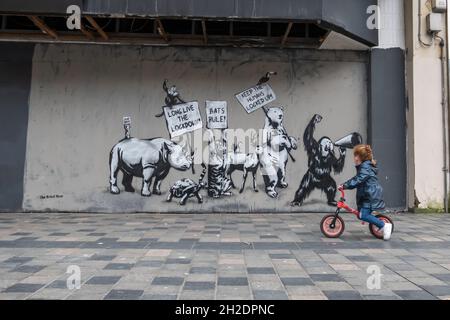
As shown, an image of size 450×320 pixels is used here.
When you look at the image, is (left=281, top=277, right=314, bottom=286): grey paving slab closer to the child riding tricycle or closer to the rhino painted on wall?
the child riding tricycle

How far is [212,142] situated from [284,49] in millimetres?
3141

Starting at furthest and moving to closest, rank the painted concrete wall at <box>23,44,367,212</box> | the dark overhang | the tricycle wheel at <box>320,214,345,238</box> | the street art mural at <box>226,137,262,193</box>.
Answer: the street art mural at <box>226,137,262,193</box>
the painted concrete wall at <box>23,44,367,212</box>
the dark overhang
the tricycle wheel at <box>320,214,345,238</box>

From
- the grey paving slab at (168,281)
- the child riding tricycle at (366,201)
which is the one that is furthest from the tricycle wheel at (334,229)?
the grey paving slab at (168,281)

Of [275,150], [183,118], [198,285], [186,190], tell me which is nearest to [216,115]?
[183,118]

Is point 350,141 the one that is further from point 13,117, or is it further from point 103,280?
point 13,117

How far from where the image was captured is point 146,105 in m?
12.0

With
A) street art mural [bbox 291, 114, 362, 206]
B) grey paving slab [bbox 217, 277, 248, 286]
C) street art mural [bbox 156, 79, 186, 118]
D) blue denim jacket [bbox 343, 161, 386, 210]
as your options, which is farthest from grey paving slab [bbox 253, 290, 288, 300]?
street art mural [bbox 156, 79, 186, 118]

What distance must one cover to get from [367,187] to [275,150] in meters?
4.38

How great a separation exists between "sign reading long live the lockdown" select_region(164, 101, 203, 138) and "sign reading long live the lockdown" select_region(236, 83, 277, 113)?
1215 mm

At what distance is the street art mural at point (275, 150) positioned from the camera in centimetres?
1195

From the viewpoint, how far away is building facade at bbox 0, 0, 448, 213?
1173 centimetres
